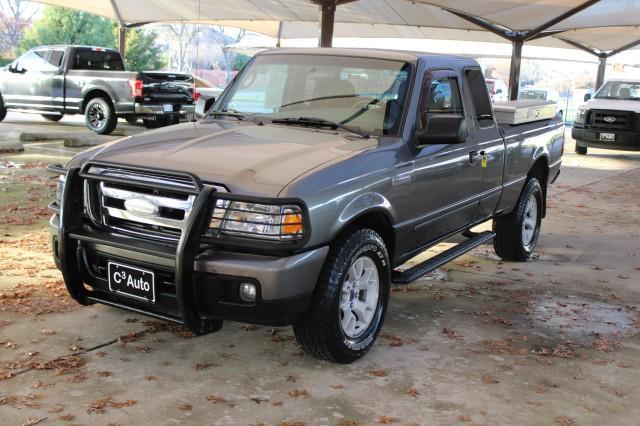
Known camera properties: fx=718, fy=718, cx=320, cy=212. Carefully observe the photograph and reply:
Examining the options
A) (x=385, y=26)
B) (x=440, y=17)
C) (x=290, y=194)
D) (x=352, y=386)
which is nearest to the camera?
(x=290, y=194)

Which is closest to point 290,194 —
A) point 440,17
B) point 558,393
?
point 558,393

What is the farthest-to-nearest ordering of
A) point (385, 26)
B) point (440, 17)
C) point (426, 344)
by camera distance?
1. point (385, 26)
2. point (440, 17)
3. point (426, 344)

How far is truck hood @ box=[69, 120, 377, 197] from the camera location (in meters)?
3.71

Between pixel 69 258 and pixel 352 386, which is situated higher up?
pixel 69 258

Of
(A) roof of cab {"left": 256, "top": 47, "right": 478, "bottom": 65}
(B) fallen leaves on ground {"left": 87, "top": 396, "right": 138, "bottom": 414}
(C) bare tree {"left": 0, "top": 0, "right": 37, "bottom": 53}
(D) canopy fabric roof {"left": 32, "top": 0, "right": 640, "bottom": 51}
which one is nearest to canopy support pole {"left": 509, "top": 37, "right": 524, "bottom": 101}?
(D) canopy fabric roof {"left": 32, "top": 0, "right": 640, "bottom": 51}

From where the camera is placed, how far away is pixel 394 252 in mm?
4625

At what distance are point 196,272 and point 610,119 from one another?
16247 mm

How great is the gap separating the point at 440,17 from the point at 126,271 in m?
20.4

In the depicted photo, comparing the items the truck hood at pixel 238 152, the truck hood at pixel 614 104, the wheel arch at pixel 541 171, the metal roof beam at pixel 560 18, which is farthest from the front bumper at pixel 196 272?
the metal roof beam at pixel 560 18

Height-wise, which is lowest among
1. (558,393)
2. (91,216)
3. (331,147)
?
(558,393)

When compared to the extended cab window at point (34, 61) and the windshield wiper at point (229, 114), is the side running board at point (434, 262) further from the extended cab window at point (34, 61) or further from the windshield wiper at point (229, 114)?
the extended cab window at point (34, 61)

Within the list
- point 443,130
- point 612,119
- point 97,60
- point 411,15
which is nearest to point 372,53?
point 443,130

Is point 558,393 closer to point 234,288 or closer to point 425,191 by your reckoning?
point 425,191

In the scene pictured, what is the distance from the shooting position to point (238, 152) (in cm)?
404
